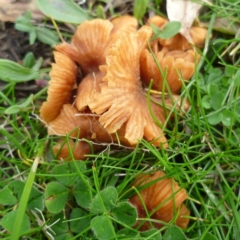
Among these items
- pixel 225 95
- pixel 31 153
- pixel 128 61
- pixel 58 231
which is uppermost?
pixel 128 61

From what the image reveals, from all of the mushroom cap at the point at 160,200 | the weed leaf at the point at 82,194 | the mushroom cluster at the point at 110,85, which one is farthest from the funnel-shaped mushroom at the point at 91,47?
the mushroom cap at the point at 160,200

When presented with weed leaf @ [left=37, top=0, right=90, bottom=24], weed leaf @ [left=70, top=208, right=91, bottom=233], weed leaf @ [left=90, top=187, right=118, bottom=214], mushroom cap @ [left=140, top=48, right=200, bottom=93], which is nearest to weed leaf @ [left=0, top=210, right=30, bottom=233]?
weed leaf @ [left=70, top=208, right=91, bottom=233]

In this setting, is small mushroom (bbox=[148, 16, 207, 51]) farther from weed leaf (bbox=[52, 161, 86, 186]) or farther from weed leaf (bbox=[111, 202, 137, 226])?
weed leaf (bbox=[111, 202, 137, 226])

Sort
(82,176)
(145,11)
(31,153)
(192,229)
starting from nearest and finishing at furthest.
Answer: (82,176)
(192,229)
(31,153)
(145,11)

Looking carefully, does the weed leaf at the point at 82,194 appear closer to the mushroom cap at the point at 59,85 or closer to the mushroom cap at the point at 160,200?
the mushroom cap at the point at 160,200

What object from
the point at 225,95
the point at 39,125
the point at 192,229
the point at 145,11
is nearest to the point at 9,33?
the point at 39,125

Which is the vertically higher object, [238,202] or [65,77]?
[65,77]

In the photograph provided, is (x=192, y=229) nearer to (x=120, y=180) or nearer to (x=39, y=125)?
(x=120, y=180)
